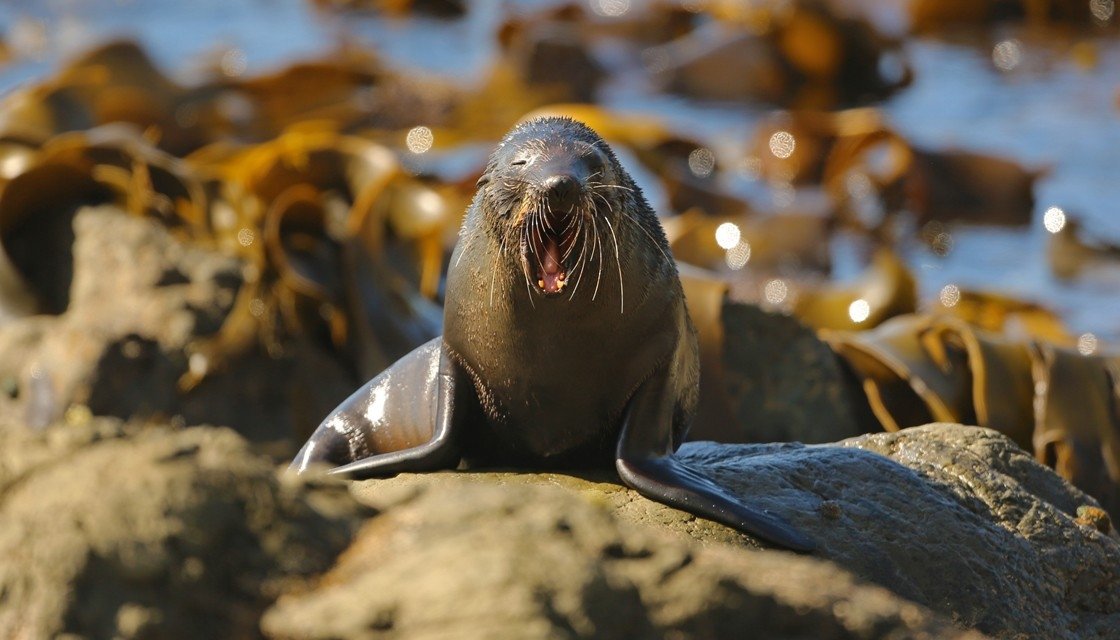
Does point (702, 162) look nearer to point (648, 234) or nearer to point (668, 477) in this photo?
point (648, 234)

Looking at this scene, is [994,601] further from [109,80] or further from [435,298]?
[109,80]

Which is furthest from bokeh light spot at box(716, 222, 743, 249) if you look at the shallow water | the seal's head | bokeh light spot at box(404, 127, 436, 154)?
the seal's head

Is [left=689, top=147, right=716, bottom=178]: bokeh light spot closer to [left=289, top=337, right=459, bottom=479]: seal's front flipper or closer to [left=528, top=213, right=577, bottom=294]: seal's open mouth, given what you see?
[left=289, top=337, right=459, bottom=479]: seal's front flipper

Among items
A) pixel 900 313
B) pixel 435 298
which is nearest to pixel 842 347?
pixel 900 313

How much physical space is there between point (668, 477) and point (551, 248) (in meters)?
0.80

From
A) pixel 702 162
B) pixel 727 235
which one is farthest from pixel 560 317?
pixel 702 162

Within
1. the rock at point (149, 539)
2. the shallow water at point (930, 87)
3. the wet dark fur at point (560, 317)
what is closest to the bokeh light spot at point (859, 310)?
the shallow water at point (930, 87)

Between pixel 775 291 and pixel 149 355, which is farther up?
pixel 149 355

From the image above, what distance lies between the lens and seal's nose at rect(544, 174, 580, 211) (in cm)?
475

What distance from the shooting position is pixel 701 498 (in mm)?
4570

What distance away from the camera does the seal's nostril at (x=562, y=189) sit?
4754mm

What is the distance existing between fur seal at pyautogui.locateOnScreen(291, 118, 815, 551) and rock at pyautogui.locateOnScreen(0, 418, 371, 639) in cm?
189

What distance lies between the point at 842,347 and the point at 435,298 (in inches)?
109

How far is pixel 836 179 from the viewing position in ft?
47.3
